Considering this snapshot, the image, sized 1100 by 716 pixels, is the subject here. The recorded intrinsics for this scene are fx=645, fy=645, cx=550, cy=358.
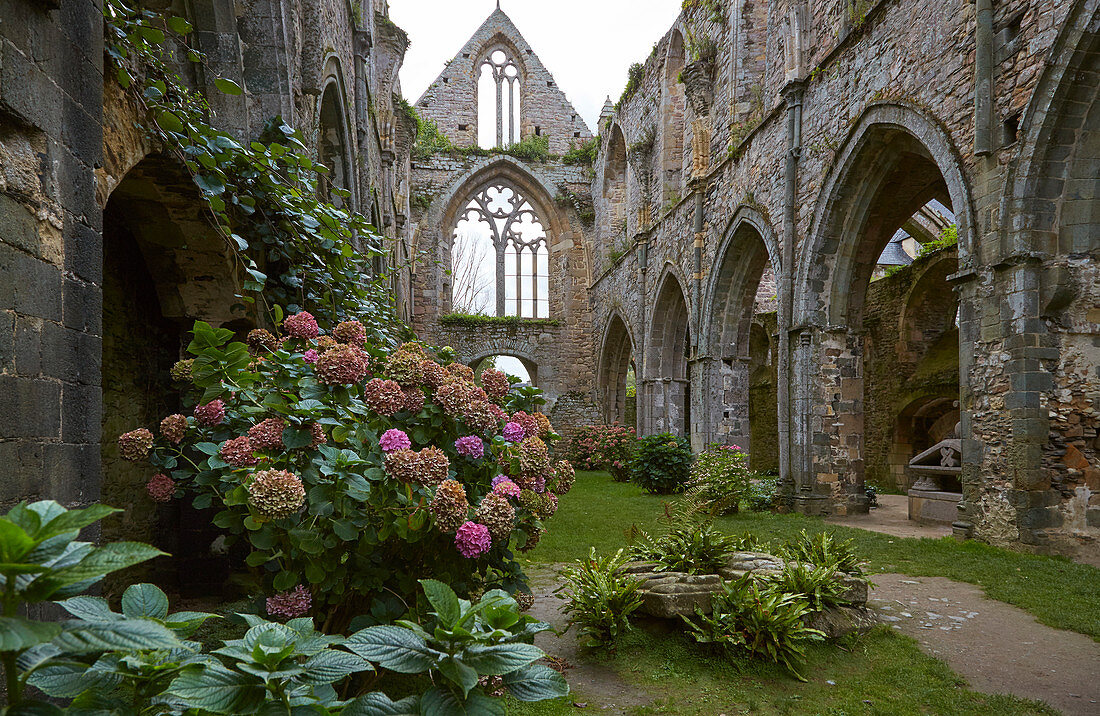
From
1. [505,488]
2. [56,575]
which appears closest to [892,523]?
[505,488]

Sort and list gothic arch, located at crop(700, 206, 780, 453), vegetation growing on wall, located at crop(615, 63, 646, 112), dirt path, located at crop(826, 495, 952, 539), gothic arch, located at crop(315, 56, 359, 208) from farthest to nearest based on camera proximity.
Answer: vegetation growing on wall, located at crop(615, 63, 646, 112), gothic arch, located at crop(700, 206, 780, 453), gothic arch, located at crop(315, 56, 359, 208), dirt path, located at crop(826, 495, 952, 539)

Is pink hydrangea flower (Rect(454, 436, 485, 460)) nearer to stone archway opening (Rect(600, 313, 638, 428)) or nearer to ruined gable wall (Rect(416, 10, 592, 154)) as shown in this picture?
stone archway opening (Rect(600, 313, 638, 428))

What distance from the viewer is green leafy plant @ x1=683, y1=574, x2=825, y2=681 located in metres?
3.11

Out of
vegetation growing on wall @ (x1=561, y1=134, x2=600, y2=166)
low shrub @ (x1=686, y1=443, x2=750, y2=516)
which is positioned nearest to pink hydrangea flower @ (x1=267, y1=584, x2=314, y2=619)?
low shrub @ (x1=686, y1=443, x2=750, y2=516)

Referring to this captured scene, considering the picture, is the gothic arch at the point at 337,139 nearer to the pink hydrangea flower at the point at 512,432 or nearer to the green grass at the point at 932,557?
the green grass at the point at 932,557

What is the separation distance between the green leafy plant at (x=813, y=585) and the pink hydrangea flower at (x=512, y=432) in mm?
1837

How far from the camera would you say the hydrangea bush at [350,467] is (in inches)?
79.3

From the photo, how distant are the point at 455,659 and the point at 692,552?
9.16ft

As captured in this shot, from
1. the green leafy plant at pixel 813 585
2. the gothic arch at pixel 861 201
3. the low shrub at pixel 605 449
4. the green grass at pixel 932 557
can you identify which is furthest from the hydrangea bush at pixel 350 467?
the low shrub at pixel 605 449

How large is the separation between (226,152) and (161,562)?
3.27 metres

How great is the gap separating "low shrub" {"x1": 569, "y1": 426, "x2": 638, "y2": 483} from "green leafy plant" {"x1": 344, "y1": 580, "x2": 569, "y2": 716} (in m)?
12.0

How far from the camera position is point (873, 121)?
7246mm

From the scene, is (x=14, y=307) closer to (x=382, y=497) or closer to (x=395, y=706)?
(x=382, y=497)

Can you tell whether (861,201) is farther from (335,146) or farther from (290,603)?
(290,603)
